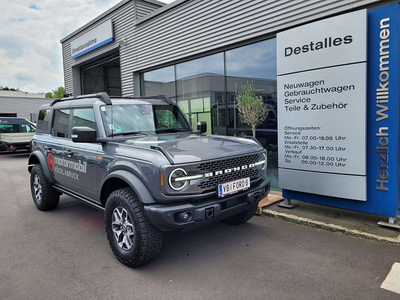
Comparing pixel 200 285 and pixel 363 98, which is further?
pixel 363 98

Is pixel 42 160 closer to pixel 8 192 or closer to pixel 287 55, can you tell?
pixel 8 192

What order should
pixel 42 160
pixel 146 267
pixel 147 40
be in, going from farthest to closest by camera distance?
pixel 147 40 < pixel 42 160 < pixel 146 267

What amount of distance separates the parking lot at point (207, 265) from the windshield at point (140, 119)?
1.54m

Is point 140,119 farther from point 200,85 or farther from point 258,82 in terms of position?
point 200,85

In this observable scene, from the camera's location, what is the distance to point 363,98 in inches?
161

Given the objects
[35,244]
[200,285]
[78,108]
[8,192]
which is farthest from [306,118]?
[8,192]

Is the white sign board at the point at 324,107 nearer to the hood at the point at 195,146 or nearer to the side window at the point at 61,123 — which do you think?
the hood at the point at 195,146

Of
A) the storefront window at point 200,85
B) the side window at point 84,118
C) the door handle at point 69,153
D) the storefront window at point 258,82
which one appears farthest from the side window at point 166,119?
the storefront window at point 200,85

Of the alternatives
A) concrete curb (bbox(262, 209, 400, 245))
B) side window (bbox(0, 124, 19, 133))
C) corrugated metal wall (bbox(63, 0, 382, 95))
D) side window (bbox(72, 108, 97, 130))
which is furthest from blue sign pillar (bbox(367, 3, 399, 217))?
side window (bbox(0, 124, 19, 133))

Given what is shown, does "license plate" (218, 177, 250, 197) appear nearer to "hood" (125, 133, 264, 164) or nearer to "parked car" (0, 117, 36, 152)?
"hood" (125, 133, 264, 164)

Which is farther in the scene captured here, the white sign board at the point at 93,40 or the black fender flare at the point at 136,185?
the white sign board at the point at 93,40

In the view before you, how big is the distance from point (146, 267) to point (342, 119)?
3.30m

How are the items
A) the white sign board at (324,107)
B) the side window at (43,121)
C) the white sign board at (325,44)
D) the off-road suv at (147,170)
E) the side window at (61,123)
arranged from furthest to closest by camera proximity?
the side window at (43,121), the side window at (61,123), the white sign board at (324,107), the white sign board at (325,44), the off-road suv at (147,170)

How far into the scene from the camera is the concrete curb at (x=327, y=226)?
3795 mm
